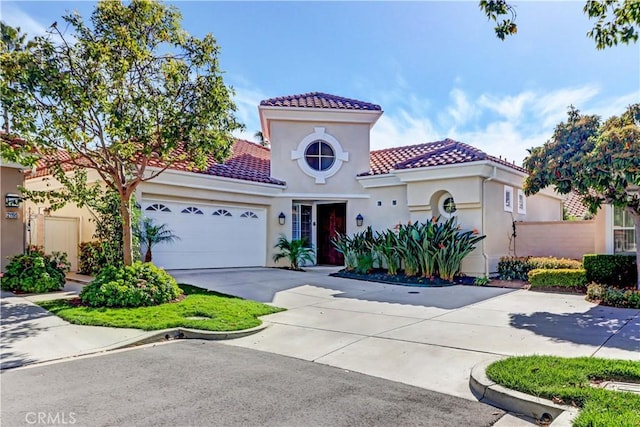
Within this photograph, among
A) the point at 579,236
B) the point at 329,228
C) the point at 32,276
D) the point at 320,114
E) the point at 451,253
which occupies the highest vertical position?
the point at 320,114

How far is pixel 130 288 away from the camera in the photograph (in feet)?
28.2

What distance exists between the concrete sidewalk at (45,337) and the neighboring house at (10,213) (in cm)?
552

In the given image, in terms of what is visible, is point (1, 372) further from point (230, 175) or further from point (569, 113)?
point (569, 113)

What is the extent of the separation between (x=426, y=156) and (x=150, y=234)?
9751 mm

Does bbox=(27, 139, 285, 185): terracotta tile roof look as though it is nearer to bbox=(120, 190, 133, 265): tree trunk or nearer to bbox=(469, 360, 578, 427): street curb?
bbox=(120, 190, 133, 265): tree trunk

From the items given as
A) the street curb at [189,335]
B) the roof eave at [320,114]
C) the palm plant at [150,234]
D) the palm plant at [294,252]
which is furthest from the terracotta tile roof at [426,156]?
the street curb at [189,335]

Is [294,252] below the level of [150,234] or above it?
below

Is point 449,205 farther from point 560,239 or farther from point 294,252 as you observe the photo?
point 294,252

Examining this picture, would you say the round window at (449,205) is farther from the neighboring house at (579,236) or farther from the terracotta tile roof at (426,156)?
the neighboring house at (579,236)

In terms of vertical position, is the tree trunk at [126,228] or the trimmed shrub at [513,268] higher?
the tree trunk at [126,228]

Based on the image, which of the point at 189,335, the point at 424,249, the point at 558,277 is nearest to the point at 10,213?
the point at 189,335

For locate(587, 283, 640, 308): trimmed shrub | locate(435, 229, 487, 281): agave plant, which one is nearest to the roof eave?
locate(435, 229, 487, 281): agave plant

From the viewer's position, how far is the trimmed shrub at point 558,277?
1085 cm

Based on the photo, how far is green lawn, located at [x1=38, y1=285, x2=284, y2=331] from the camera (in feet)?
23.3
